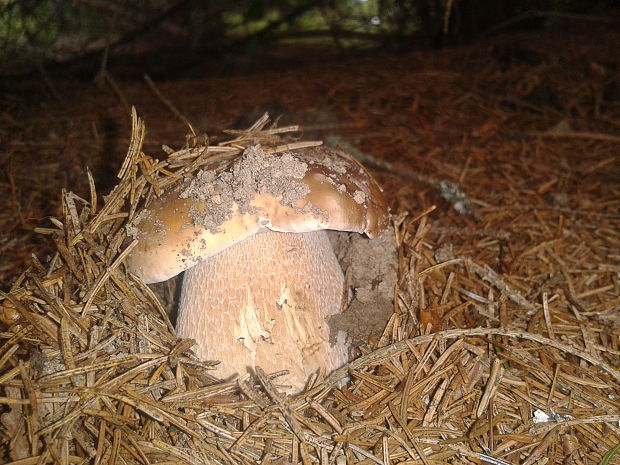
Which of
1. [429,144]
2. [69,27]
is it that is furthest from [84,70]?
[429,144]

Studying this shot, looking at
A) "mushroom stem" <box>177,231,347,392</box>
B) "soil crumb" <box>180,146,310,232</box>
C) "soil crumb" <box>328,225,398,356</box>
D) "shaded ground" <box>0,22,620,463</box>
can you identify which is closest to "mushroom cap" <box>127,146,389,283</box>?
"soil crumb" <box>180,146,310,232</box>

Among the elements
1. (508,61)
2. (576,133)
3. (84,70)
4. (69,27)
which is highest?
(69,27)

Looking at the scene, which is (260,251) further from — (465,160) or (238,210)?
(465,160)

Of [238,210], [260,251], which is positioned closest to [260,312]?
[260,251]

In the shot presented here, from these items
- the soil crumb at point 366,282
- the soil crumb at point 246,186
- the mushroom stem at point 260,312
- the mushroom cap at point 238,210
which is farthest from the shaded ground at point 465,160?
the soil crumb at point 246,186

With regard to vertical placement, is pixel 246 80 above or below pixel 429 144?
above

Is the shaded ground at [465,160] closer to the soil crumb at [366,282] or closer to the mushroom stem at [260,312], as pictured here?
the soil crumb at [366,282]

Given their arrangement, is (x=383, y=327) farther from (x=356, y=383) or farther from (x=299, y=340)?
(x=299, y=340)
